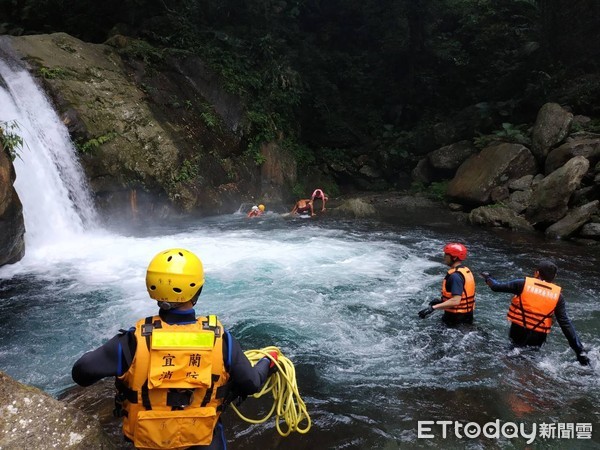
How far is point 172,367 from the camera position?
2.08 m

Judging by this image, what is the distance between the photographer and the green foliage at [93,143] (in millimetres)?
10953

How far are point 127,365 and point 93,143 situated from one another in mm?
10354

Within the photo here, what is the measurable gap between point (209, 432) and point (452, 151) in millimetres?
16617

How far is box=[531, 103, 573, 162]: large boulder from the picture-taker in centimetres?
1332

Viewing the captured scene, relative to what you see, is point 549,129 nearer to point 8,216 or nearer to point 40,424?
point 8,216

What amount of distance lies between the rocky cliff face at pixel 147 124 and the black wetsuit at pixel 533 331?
381 inches

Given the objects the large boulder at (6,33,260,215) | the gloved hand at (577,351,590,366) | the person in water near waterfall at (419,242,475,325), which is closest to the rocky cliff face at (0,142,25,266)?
the large boulder at (6,33,260,215)

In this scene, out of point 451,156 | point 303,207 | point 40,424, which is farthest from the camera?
point 451,156

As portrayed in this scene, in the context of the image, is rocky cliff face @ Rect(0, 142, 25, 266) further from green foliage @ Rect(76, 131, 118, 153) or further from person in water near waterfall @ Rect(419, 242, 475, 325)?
person in water near waterfall @ Rect(419, 242, 475, 325)

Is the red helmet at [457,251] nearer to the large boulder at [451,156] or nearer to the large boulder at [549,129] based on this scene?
the large boulder at [549,129]

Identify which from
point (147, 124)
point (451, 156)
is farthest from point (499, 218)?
point (147, 124)

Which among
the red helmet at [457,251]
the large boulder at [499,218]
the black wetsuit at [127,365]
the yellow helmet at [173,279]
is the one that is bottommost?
the large boulder at [499,218]

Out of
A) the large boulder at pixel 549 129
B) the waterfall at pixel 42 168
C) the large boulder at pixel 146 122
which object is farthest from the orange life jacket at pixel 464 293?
the large boulder at pixel 549 129

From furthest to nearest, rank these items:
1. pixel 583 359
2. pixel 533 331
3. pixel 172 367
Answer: pixel 533 331, pixel 583 359, pixel 172 367
